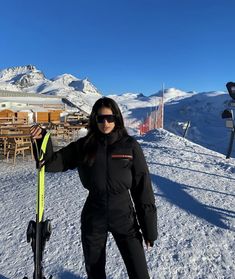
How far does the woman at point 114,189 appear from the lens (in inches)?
102

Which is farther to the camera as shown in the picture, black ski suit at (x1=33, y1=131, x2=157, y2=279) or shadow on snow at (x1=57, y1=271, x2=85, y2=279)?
shadow on snow at (x1=57, y1=271, x2=85, y2=279)

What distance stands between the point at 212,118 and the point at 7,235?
258 ft

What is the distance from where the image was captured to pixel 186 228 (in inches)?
201

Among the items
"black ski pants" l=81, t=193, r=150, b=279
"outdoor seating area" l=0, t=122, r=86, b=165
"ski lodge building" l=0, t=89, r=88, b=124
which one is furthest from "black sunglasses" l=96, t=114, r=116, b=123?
"ski lodge building" l=0, t=89, r=88, b=124

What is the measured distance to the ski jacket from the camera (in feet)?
8.47

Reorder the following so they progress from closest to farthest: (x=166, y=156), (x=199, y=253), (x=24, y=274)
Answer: (x=24, y=274)
(x=199, y=253)
(x=166, y=156)

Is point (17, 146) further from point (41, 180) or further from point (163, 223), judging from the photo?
point (41, 180)

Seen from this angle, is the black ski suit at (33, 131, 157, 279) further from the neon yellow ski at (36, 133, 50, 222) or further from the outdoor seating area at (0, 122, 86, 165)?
the outdoor seating area at (0, 122, 86, 165)

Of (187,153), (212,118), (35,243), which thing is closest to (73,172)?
(187,153)

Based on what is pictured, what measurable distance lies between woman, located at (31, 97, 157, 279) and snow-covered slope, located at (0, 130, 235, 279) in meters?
1.32

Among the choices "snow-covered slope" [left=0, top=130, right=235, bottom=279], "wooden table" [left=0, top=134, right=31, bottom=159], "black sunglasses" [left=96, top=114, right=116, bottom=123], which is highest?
"black sunglasses" [left=96, top=114, right=116, bottom=123]

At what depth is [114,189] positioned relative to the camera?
8.51 ft

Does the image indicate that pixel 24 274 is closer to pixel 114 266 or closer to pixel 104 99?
pixel 114 266

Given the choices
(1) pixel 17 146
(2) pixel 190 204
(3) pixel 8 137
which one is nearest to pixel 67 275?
(2) pixel 190 204
